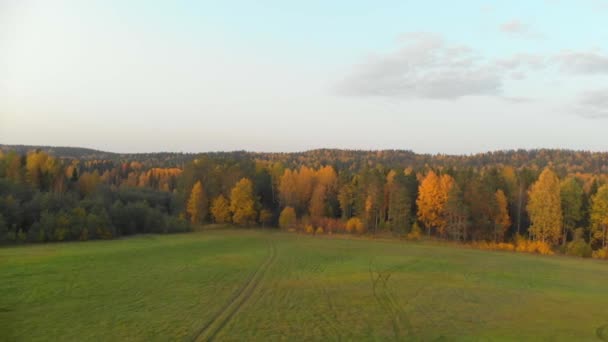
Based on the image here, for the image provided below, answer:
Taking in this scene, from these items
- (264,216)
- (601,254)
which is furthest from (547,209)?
(264,216)

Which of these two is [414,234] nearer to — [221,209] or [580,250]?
→ [580,250]

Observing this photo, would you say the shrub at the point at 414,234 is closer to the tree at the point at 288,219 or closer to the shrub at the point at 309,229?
the shrub at the point at 309,229

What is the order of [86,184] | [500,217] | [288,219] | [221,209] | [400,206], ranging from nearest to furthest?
[500,217] → [400,206] → [288,219] → [221,209] → [86,184]

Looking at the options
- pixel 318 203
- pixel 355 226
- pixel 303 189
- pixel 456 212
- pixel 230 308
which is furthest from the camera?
pixel 303 189

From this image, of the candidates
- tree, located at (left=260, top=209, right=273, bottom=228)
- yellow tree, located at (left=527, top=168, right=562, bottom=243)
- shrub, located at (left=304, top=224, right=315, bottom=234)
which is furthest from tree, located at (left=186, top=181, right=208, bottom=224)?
yellow tree, located at (left=527, top=168, right=562, bottom=243)

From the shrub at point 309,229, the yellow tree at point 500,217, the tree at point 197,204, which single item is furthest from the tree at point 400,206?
the tree at point 197,204
